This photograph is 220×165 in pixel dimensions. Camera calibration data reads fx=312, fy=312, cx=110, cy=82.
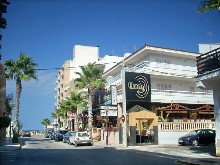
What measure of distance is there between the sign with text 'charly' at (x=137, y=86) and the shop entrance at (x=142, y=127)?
7.65 feet

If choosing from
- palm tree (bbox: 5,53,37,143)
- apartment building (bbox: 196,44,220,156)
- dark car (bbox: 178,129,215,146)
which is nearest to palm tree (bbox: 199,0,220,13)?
apartment building (bbox: 196,44,220,156)

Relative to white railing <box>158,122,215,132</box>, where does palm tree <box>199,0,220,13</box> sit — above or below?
above

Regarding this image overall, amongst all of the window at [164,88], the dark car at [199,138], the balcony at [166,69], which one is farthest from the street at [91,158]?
the balcony at [166,69]

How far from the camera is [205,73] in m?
17.5

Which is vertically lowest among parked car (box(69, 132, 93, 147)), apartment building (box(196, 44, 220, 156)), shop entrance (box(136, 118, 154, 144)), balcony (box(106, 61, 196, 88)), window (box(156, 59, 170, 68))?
parked car (box(69, 132, 93, 147))

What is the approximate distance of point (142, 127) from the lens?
31531 mm

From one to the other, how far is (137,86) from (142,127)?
4.24m

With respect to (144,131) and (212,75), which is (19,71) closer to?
(144,131)

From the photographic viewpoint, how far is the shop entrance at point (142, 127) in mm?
29359

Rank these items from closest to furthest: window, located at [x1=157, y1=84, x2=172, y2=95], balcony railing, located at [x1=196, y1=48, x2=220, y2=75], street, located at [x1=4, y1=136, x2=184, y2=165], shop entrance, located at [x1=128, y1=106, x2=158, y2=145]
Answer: street, located at [x1=4, y1=136, x2=184, y2=165], balcony railing, located at [x1=196, y1=48, x2=220, y2=75], shop entrance, located at [x1=128, y1=106, x2=158, y2=145], window, located at [x1=157, y1=84, x2=172, y2=95]

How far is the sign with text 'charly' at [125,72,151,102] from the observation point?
104ft

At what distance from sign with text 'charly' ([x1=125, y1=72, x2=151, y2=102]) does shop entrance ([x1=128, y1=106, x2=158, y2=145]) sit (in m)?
2.33

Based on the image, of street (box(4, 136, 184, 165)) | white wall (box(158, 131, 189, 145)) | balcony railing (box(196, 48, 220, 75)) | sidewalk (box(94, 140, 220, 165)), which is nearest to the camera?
sidewalk (box(94, 140, 220, 165))

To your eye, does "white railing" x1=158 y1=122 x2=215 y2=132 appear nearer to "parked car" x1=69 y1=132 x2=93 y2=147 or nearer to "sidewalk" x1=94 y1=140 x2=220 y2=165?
"sidewalk" x1=94 y1=140 x2=220 y2=165
